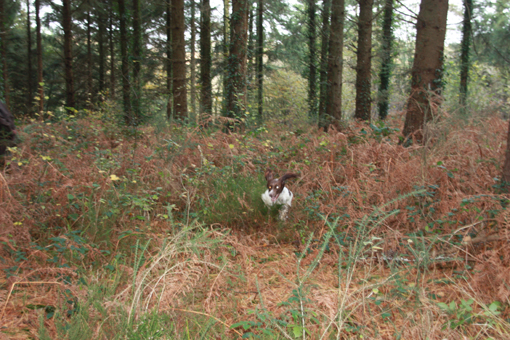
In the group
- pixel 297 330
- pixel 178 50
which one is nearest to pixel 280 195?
pixel 297 330

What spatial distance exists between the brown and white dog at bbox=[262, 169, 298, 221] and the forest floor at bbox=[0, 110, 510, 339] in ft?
0.51

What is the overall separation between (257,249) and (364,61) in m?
9.37

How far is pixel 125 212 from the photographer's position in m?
4.04

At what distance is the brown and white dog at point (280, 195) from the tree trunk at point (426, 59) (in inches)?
128

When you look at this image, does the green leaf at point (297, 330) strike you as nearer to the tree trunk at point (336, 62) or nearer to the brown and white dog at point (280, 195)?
the brown and white dog at point (280, 195)

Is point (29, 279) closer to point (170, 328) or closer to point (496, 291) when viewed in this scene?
point (170, 328)

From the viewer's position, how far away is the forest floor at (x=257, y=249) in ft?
8.13

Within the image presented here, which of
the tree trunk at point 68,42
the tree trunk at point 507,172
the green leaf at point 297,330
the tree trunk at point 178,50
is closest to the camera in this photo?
the green leaf at point 297,330

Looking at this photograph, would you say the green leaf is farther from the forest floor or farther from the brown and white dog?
the brown and white dog

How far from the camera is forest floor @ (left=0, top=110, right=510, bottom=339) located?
248cm

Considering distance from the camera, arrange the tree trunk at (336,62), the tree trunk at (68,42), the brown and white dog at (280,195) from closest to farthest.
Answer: the brown and white dog at (280,195) < the tree trunk at (336,62) < the tree trunk at (68,42)

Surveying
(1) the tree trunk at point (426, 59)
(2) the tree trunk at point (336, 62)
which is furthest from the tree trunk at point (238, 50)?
(1) the tree trunk at point (426, 59)

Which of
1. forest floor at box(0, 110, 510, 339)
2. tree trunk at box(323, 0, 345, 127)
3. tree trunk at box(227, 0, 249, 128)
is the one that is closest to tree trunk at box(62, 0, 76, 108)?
tree trunk at box(227, 0, 249, 128)

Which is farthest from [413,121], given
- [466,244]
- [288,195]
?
[466,244]
